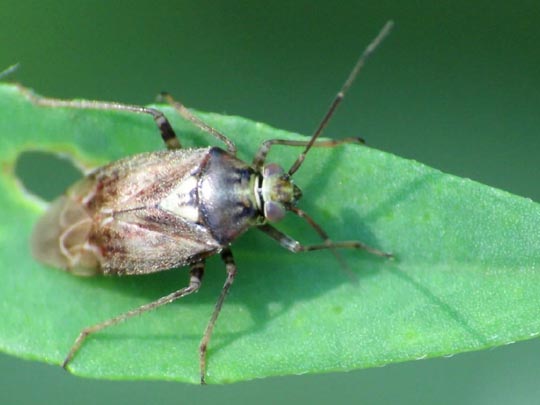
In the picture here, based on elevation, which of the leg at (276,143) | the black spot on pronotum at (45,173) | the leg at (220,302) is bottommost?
the black spot on pronotum at (45,173)

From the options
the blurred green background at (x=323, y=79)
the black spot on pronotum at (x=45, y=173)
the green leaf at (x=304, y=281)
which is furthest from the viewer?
the blurred green background at (x=323, y=79)

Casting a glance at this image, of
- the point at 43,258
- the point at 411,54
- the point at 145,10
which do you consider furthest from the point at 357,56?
the point at 43,258

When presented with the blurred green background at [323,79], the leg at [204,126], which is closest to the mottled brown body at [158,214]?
the leg at [204,126]

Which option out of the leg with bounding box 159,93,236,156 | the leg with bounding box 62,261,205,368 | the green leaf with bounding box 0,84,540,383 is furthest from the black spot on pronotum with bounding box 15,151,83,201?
the leg with bounding box 62,261,205,368

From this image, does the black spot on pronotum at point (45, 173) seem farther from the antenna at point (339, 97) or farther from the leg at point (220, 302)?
the antenna at point (339, 97)

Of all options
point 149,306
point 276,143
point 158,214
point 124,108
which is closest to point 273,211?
point 276,143

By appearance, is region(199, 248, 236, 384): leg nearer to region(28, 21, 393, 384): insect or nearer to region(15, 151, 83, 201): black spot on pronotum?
region(28, 21, 393, 384): insect

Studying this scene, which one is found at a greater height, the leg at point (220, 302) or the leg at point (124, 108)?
the leg at point (124, 108)

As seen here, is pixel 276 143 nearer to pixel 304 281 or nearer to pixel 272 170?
pixel 272 170
